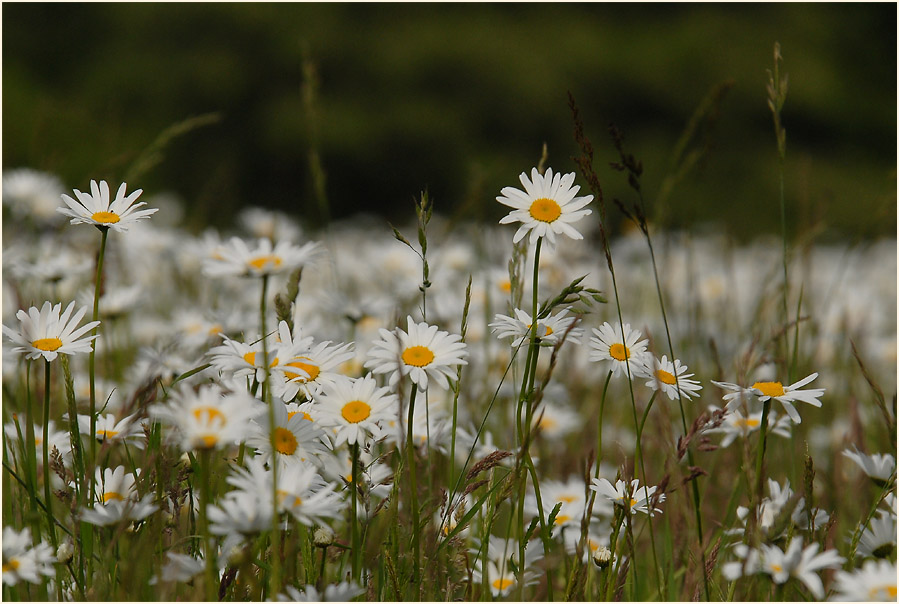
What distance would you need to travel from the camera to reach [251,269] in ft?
1.91

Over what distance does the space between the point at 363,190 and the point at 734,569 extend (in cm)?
851

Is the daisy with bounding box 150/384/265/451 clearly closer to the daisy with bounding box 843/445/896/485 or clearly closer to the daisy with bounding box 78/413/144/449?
the daisy with bounding box 78/413/144/449

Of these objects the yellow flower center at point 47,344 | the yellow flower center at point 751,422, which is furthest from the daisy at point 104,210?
the yellow flower center at point 751,422

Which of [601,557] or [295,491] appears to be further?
[601,557]

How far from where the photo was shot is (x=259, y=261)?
60 centimetres

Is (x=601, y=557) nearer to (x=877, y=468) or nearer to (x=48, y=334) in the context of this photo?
(x=877, y=468)

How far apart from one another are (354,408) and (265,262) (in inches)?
6.2

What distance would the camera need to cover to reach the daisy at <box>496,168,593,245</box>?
0.73m

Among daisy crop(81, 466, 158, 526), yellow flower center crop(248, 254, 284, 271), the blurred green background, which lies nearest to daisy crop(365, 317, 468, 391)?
yellow flower center crop(248, 254, 284, 271)

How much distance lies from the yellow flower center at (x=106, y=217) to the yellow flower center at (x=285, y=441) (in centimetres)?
28

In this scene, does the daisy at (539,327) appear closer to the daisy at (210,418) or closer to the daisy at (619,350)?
the daisy at (619,350)

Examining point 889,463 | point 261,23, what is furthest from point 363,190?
point 889,463

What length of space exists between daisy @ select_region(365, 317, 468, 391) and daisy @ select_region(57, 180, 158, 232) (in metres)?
0.26

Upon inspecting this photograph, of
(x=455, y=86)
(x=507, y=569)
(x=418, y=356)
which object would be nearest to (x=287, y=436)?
(x=418, y=356)
